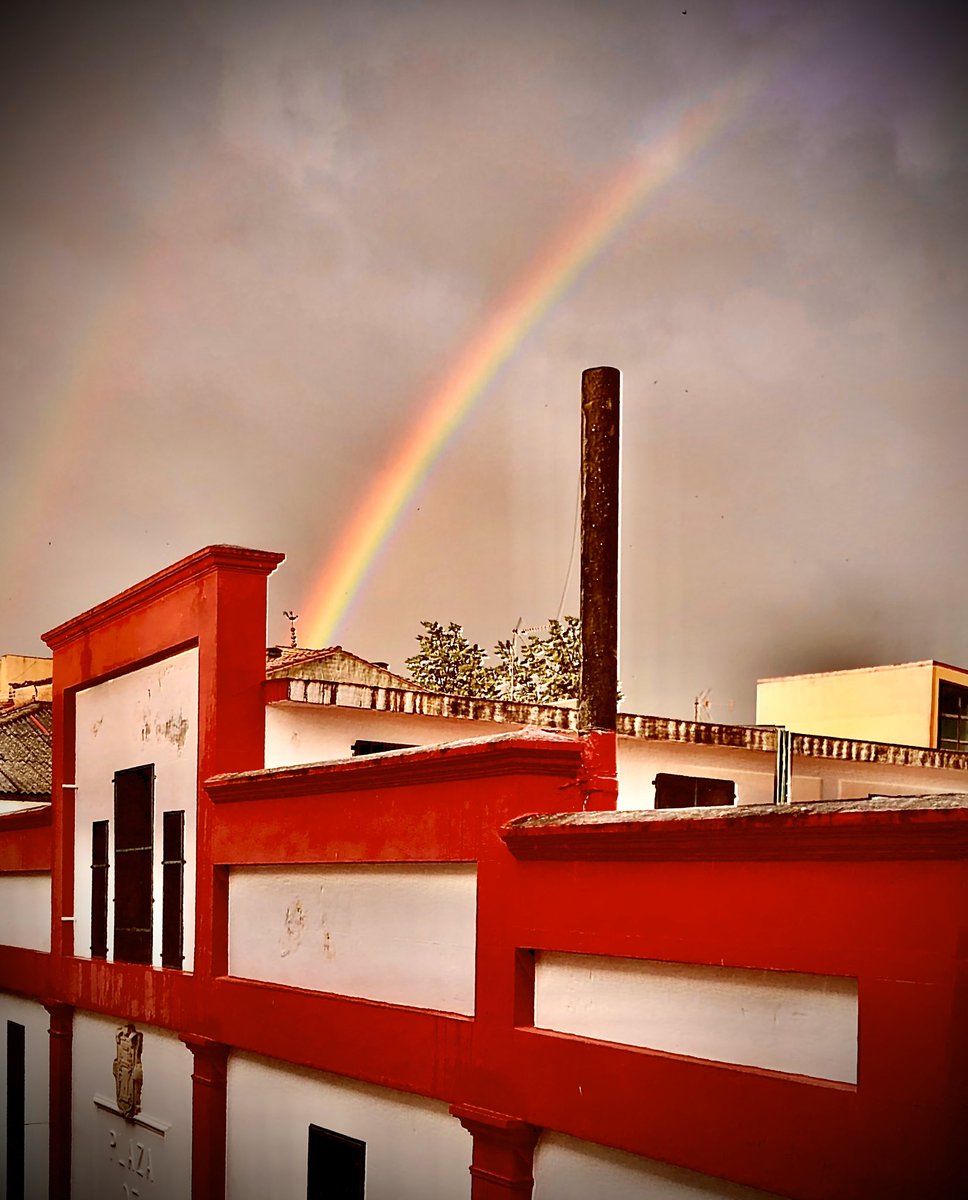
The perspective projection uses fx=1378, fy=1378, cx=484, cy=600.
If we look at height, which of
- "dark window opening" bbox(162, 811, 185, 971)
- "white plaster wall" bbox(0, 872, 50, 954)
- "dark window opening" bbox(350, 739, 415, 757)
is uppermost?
→ "dark window opening" bbox(350, 739, 415, 757)

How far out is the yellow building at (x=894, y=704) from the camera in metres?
25.2

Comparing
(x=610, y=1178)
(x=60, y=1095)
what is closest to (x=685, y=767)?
(x=60, y=1095)

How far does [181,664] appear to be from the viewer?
12664 millimetres

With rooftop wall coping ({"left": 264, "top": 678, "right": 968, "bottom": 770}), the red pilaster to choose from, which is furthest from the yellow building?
the red pilaster

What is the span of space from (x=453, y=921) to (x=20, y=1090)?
34.2 feet

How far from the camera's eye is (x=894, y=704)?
84.4 feet

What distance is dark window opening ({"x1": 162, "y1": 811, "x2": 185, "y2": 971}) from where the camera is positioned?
40.0ft

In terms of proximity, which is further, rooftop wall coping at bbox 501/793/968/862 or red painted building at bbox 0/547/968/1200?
red painted building at bbox 0/547/968/1200

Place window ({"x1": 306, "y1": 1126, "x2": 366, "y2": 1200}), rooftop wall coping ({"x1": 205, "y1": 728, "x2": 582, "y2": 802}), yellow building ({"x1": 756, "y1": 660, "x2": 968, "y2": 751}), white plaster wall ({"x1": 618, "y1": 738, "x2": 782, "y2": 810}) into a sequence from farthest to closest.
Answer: yellow building ({"x1": 756, "y1": 660, "x2": 968, "y2": 751})
white plaster wall ({"x1": 618, "y1": 738, "x2": 782, "y2": 810})
window ({"x1": 306, "y1": 1126, "x2": 366, "y2": 1200})
rooftop wall coping ({"x1": 205, "y1": 728, "x2": 582, "y2": 802})

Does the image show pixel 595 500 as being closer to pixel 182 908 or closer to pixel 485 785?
pixel 485 785

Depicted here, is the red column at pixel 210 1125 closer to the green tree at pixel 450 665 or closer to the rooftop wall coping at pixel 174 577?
the rooftop wall coping at pixel 174 577

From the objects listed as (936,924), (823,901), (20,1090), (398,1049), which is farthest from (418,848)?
A: (20,1090)

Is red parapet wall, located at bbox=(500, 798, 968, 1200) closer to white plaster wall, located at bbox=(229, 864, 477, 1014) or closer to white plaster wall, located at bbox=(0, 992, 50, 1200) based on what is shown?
white plaster wall, located at bbox=(229, 864, 477, 1014)

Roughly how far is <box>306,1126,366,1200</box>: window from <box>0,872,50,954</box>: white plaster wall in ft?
22.9
